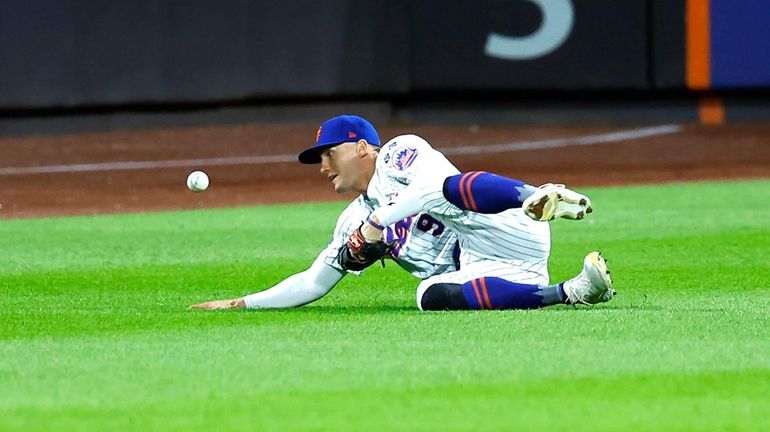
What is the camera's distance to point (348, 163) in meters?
6.56

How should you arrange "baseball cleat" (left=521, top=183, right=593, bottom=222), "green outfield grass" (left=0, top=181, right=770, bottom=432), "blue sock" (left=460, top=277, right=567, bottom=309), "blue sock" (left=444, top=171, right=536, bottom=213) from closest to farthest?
"green outfield grass" (left=0, top=181, right=770, bottom=432), "baseball cleat" (left=521, top=183, right=593, bottom=222), "blue sock" (left=444, top=171, right=536, bottom=213), "blue sock" (left=460, top=277, right=567, bottom=309)

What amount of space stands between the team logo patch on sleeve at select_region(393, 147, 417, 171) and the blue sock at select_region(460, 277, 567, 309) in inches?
22.2

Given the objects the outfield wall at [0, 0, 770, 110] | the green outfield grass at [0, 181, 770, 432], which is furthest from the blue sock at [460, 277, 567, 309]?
the outfield wall at [0, 0, 770, 110]

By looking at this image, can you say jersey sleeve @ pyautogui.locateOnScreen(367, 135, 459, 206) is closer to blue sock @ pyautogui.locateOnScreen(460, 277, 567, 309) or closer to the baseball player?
the baseball player

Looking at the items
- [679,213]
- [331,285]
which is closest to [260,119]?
[679,213]

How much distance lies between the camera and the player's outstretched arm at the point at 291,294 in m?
6.65

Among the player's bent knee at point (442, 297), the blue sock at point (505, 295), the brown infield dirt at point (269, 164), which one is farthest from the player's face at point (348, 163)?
the brown infield dirt at point (269, 164)

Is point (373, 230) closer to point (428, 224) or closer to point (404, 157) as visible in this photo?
point (404, 157)

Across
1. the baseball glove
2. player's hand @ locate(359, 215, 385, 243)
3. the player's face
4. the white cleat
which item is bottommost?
the white cleat

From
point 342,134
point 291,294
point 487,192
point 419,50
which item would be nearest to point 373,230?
point 487,192

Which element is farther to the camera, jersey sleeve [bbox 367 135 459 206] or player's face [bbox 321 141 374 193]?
player's face [bbox 321 141 374 193]

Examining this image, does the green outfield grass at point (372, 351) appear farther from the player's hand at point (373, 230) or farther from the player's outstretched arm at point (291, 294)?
the player's hand at point (373, 230)

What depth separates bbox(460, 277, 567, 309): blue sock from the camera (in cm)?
634

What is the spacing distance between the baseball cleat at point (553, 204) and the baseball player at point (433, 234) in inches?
6.0
